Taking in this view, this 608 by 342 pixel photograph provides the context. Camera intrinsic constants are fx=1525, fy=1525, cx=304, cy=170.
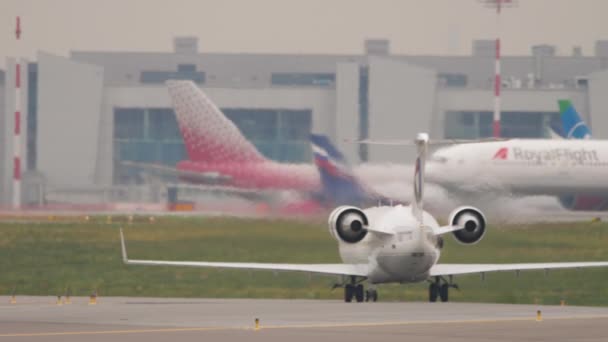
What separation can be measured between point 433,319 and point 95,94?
97907mm

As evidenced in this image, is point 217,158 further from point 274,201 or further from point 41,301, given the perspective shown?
point 41,301

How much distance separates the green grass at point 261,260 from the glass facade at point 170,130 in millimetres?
66668

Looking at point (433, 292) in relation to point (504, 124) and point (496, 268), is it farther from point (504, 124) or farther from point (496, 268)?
point (504, 124)

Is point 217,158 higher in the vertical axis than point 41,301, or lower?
higher

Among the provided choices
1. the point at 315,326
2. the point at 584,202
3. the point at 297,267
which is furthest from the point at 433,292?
the point at 584,202

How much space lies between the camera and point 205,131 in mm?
88000

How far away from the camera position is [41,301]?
140 ft

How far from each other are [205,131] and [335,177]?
36.6m

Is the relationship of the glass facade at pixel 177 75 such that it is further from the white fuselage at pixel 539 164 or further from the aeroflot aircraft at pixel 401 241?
the aeroflot aircraft at pixel 401 241

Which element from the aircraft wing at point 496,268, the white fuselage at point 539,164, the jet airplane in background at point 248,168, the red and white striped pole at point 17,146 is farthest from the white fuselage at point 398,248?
the red and white striped pole at point 17,146

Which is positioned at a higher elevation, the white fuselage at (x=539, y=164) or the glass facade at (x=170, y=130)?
the glass facade at (x=170, y=130)

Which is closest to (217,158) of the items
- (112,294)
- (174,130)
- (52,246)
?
(52,246)

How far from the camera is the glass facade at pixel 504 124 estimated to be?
130125mm

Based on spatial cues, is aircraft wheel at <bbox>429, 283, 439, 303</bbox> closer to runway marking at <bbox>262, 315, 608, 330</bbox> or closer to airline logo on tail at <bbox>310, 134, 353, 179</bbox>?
runway marking at <bbox>262, 315, 608, 330</bbox>
